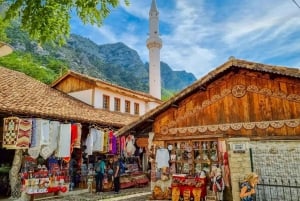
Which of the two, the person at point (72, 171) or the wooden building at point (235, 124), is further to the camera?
the person at point (72, 171)

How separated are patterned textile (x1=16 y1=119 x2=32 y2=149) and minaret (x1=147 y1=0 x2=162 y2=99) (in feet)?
99.5

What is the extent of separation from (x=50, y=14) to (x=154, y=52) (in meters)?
37.4

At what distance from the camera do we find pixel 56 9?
7.02 m

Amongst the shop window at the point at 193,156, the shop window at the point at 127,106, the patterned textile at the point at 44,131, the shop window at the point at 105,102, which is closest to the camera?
the shop window at the point at 193,156

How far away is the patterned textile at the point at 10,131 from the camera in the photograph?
1070cm

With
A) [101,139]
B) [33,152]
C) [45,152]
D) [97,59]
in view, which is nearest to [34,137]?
[33,152]

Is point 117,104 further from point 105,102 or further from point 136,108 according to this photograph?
point 136,108

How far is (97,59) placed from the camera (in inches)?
3177

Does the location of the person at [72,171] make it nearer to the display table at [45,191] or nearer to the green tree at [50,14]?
the display table at [45,191]

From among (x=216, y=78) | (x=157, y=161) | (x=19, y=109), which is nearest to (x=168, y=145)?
(x=157, y=161)

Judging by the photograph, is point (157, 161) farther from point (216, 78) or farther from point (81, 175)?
point (81, 175)

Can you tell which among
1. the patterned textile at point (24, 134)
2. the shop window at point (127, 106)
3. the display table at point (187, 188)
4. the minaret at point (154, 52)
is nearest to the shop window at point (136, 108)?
the shop window at point (127, 106)

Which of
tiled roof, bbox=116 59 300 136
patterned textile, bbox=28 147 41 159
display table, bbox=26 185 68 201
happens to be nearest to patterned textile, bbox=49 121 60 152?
patterned textile, bbox=28 147 41 159

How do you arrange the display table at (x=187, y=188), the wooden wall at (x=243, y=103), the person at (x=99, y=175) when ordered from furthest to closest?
the person at (x=99, y=175) → the display table at (x=187, y=188) → the wooden wall at (x=243, y=103)
